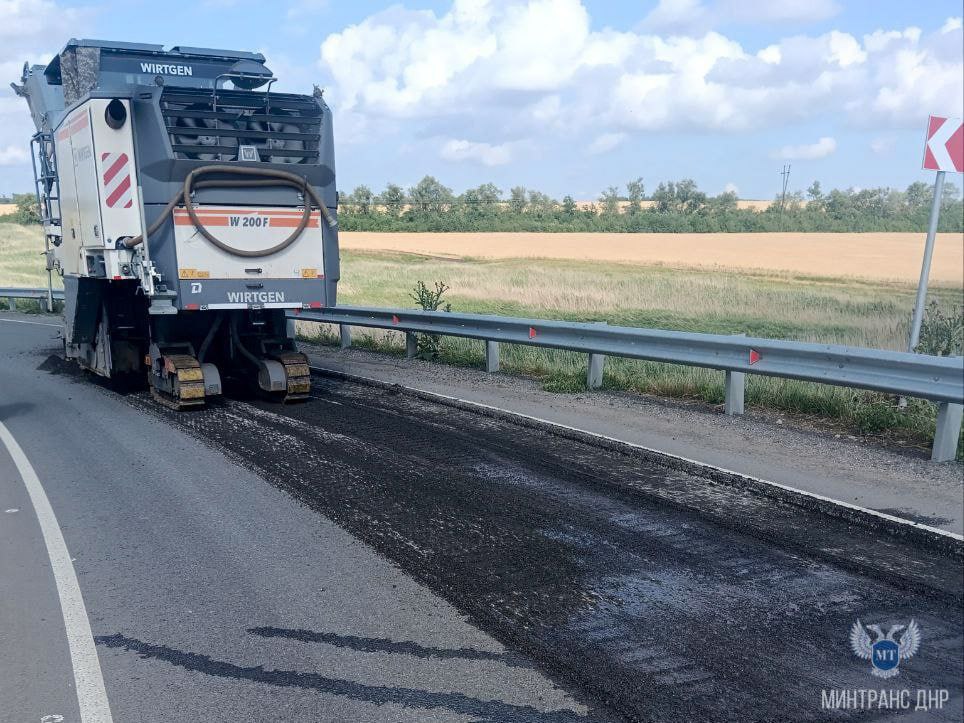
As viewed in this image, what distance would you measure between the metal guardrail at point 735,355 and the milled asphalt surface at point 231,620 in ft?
14.7

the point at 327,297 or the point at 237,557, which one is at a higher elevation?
the point at 327,297

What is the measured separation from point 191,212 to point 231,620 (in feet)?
19.9

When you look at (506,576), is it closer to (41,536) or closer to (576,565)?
(576,565)

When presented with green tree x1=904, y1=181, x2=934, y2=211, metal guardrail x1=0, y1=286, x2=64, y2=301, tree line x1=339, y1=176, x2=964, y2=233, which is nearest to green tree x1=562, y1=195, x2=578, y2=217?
tree line x1=339, y1=176, x2=964, y2=233

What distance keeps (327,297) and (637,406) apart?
3796 mm

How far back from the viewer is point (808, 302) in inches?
974

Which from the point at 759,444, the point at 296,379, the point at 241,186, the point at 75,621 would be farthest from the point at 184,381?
the point at 759,444

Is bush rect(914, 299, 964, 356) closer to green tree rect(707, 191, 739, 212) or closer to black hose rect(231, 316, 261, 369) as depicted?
black hose rect(231, 316, 261, 369)

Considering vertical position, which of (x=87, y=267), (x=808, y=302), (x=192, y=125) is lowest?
(x=808, y=302)

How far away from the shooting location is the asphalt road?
3861 mm

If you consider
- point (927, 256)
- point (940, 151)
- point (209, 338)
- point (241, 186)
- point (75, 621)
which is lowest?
point (75, 621)

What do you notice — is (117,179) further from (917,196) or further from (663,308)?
(917,196)

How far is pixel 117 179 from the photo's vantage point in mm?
9758

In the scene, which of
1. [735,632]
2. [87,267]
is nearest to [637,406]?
[735,632]
